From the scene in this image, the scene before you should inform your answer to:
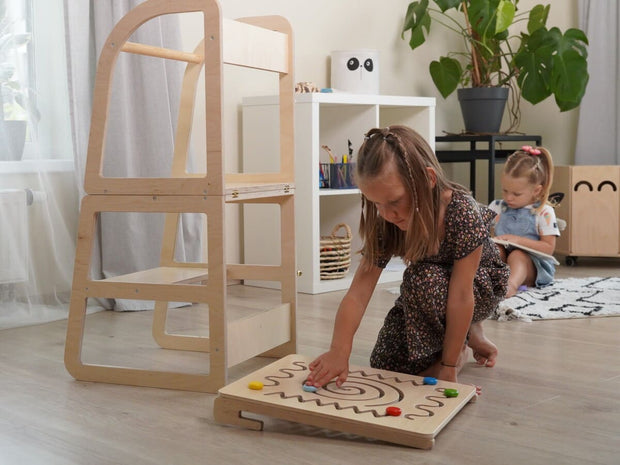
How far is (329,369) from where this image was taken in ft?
4.31

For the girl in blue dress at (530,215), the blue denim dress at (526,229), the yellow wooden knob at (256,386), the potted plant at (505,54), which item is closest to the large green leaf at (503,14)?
the potted plant at (505,54)

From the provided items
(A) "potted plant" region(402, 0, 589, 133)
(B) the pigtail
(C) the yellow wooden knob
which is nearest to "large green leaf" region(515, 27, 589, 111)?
(A) "potted plant" region(402, 0, 589, 133)

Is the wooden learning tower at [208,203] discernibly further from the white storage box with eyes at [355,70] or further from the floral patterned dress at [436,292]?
the white storage box with eyes at [355,70]

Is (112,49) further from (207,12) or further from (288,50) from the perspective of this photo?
(288,50)

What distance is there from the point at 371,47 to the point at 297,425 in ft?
7.47

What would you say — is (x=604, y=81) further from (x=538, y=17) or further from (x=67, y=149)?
(x=67, y=149)

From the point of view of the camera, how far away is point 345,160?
2.71 m

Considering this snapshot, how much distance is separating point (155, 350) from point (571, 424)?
94cm

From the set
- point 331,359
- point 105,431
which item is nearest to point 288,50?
point 331,359

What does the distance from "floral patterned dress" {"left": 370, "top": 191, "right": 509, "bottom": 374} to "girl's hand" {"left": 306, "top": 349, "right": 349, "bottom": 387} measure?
162mm

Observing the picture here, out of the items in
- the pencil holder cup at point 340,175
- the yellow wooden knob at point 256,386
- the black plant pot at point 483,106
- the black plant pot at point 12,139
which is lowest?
the yellow wooden knob at point 256,386

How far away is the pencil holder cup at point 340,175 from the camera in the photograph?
2.68m

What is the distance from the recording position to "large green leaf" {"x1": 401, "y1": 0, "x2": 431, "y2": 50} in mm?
3125

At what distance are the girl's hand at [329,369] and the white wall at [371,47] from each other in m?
1.42
